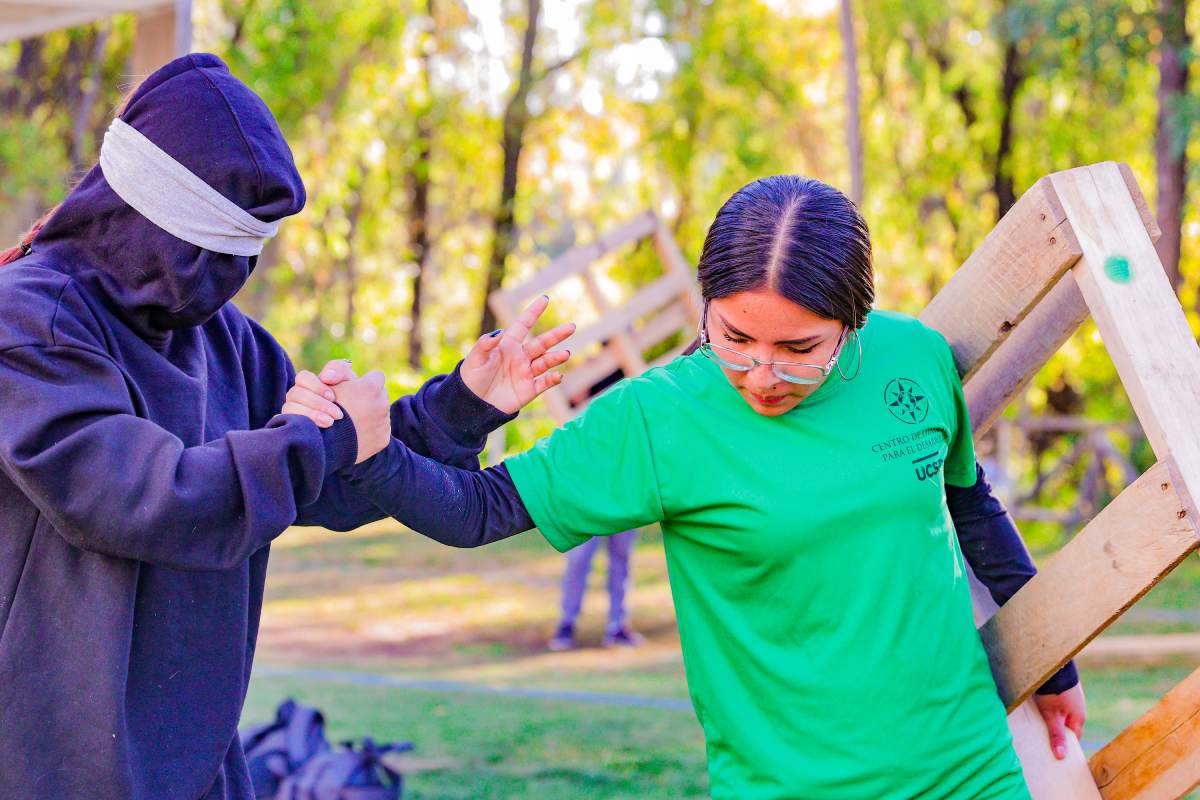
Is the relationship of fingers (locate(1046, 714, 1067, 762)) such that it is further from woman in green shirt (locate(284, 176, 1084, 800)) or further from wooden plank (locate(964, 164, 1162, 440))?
wooden plank (locate(964, 164, 1162, 440))

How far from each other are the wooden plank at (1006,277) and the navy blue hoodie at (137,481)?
108cm

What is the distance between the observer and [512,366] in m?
2.38

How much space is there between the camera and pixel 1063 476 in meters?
15.3

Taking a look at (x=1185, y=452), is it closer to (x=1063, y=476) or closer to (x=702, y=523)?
(x=702, y=523)

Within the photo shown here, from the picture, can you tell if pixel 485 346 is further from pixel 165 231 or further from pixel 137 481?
pixel 137 481

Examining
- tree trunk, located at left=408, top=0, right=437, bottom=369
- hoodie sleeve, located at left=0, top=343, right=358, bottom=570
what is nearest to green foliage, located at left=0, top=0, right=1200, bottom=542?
tree trunk, located at left=408, top=0, right=437, bottom=369

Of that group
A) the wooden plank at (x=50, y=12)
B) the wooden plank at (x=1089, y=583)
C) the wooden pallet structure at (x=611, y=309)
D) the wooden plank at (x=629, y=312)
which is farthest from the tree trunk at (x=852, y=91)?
the wooden plank at (x=1089, y=583)

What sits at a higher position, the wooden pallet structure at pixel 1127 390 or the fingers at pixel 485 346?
the fingers at pixel 485 346

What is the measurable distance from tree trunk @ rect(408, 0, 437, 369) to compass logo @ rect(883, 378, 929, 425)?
19585 millimetres

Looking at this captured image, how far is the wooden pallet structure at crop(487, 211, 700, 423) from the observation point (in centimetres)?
915

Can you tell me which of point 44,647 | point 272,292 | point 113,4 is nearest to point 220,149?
point 44,647

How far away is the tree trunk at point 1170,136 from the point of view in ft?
40.8

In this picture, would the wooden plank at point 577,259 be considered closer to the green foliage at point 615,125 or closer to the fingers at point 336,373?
the green foliage at point 615,125

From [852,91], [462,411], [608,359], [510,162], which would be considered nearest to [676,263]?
[608,359]
